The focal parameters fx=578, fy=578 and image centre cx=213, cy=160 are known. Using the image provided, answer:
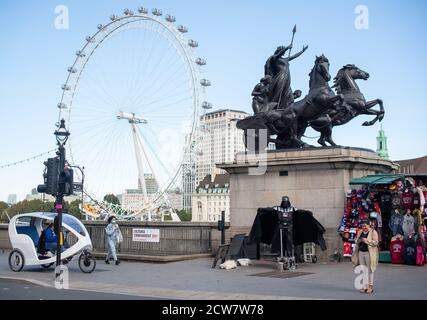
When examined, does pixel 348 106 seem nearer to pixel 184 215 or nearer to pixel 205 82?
pixel 205 82

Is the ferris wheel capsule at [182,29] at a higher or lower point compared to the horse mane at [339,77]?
higher

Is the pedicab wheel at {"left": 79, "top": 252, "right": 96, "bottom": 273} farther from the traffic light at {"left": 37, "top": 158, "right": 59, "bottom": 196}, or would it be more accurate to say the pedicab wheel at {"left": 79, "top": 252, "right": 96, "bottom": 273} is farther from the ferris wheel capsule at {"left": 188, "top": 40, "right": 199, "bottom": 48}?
the ferris wheel capsule at {"left": 188, "top": 40, "right": 199, "bottom": 48}

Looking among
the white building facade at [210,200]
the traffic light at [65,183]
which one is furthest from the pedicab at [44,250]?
the white building facade at [210,200]

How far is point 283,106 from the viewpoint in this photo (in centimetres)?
2298

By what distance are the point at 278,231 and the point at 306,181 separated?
11.3 feet

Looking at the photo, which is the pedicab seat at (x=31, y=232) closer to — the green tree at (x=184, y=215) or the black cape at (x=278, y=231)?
the black cape at (x=278, y=231)

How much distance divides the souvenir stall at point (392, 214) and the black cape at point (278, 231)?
82 cm

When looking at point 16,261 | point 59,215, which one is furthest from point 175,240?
point 59,215

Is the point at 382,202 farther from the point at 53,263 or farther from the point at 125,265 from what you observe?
the point at 53,263

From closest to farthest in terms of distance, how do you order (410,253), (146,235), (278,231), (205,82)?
(410,253), (278,231), (146,235), (205,82)

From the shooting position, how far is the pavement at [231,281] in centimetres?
1235

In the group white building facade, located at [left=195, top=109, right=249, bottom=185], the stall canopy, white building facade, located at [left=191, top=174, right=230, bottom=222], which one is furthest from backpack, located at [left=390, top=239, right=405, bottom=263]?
white building facade, located at [left=191, top=174, right=230, bottom=222]

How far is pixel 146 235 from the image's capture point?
23906 mm

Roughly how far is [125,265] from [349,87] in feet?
36.9
